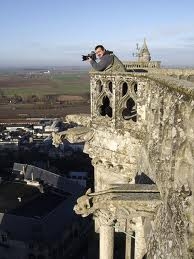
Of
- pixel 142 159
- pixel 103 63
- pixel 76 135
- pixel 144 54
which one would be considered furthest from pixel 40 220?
pixel 142 159

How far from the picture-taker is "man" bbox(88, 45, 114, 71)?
32.2 ft

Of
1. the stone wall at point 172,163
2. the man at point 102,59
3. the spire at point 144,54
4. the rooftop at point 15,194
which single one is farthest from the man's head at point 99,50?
the rooftop at point 15,194

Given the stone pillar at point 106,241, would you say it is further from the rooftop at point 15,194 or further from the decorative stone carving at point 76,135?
the rooftop at point 15,194

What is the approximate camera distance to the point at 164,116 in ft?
21.0

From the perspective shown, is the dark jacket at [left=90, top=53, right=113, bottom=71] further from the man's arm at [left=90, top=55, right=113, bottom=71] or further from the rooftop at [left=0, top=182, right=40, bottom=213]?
the rooftop at [left=0, top=182, right=40, bottom=213]

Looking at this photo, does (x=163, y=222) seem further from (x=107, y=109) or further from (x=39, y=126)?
(x=39, y=126)

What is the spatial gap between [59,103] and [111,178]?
169m

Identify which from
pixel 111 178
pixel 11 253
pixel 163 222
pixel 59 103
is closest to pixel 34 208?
pixel 11 253

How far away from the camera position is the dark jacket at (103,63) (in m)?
9.80

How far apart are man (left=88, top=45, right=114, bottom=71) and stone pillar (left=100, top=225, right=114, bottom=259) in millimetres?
3715

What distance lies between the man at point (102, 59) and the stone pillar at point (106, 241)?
372 cm

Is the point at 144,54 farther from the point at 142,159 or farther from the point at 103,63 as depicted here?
the point at 142,159

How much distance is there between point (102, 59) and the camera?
32.7ft

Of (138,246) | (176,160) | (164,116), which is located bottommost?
(138,246)
